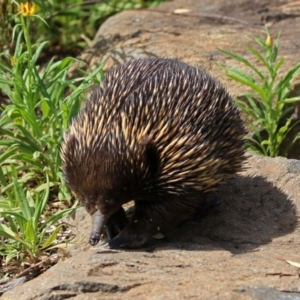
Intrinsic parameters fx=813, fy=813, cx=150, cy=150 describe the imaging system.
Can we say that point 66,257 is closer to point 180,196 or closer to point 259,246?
point 180,196

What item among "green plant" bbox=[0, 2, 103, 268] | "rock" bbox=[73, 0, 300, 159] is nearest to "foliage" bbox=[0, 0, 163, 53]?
"rock" bbox=[73, 0, 300, 159]

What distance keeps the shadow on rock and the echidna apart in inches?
6.5

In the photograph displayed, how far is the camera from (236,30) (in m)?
7.06

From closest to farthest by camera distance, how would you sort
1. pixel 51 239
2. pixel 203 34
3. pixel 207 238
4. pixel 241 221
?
pixel 51 239 < pixel 207 238 < pixel 241 221 < pixel 203 34

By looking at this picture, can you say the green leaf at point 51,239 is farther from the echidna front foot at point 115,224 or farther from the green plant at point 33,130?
the green plant at point 33,130

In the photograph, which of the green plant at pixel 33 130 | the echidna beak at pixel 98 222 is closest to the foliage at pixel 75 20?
the green plant at pixel 33 130

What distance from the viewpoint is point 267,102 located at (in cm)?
552

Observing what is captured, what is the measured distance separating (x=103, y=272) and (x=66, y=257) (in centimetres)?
65

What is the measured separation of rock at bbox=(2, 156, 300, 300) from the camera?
3.63 metres

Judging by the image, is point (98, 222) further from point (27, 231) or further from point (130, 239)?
point (27, 231)

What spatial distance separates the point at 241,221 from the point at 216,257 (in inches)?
27.0

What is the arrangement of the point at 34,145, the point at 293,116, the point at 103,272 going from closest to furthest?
the point at 103,272 → the point at 34,145 → the point at 293,116

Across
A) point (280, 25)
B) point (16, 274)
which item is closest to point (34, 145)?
point (16, 274)

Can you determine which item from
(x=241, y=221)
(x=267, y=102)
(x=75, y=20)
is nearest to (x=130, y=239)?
(x=241, y=221)
